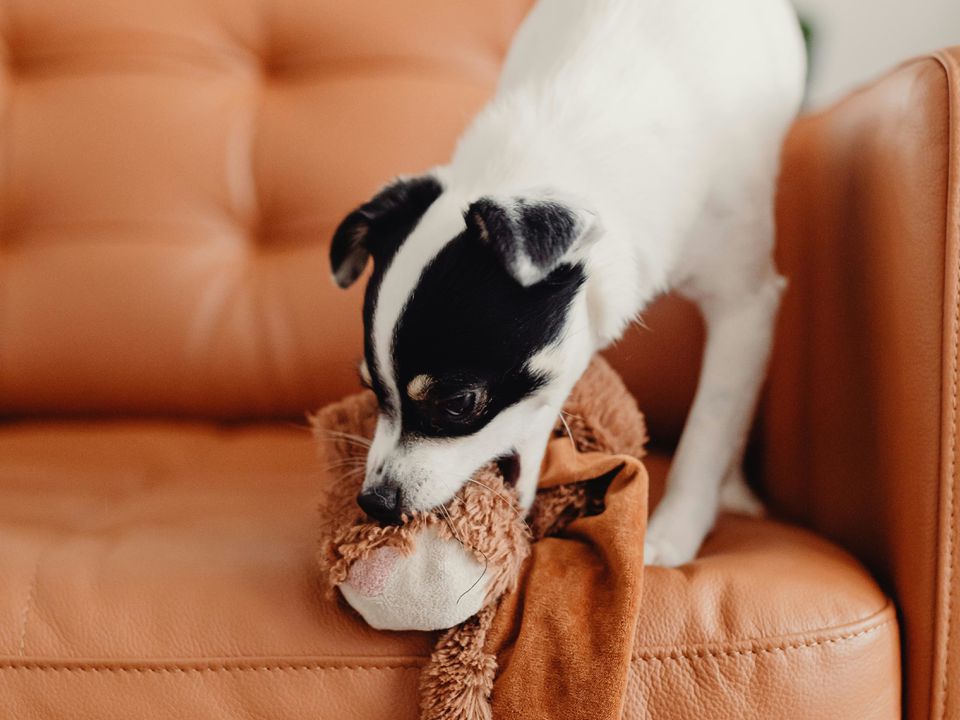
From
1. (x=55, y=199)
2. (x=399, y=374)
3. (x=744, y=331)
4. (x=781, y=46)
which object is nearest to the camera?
(x=399, y=374)

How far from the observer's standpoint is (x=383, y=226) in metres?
0.95

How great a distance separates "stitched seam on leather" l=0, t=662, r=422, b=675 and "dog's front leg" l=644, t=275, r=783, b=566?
0.46 meters

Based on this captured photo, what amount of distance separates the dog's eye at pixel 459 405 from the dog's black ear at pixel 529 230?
0.13 metres

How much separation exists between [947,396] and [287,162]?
3.33ft

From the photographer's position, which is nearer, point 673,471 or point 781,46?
point 673,471

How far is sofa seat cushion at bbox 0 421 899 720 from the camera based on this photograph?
0.71 m

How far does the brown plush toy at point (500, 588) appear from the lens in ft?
2.26

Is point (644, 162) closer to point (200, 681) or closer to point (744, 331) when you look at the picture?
point (744, 331)

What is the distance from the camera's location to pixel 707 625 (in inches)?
28.4

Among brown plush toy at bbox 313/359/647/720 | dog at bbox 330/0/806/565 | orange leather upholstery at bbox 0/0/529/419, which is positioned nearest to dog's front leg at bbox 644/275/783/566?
dog at bbox 330/0/806/565

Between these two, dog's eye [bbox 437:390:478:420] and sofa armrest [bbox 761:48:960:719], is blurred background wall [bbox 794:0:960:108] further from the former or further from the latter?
dog's eye [bbox 437:390:478:420]

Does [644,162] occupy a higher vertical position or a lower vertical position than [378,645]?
higher

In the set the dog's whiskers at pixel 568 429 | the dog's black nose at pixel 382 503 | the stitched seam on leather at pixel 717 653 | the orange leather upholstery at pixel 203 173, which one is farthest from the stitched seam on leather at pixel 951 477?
the orange leather upholstery at pixel 203 173

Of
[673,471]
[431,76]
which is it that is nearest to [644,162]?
[673,471]
